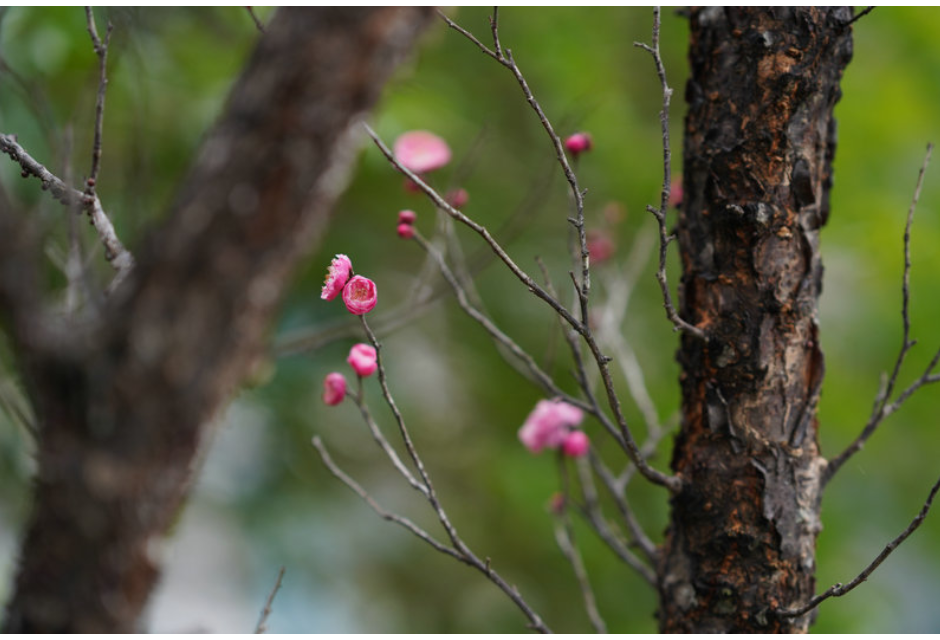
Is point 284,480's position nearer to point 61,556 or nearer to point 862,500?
point 862,500

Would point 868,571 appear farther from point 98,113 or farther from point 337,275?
point 98,113

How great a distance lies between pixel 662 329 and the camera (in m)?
3.38

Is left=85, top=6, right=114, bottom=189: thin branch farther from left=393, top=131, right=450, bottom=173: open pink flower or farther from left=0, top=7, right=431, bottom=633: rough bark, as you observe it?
left=393, top=131, right=450, bottom=173: open pink flower

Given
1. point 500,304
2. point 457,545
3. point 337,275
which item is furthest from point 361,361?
point 500,304

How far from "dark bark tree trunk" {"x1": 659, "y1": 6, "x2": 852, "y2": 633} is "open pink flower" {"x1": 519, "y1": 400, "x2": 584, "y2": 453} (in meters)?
0.58

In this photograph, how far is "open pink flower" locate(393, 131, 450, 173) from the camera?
1910 mm

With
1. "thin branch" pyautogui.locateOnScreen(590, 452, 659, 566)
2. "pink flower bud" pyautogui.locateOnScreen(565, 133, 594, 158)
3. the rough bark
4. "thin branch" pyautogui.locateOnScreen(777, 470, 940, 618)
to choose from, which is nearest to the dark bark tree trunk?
"thin branch" pyautogui.locateOnScreen(777, 470, 940, 618)

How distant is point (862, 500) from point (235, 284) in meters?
3.42

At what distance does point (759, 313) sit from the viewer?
1.26 m

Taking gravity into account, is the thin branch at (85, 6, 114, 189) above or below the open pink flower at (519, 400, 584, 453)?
below

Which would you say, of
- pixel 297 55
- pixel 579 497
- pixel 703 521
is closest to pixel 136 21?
pixel 297 55

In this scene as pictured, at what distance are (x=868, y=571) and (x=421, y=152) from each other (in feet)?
4.44

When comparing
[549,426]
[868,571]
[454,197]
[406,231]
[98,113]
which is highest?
[454,197]

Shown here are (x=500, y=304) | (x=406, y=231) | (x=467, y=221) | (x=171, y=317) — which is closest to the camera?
(x=171, y=317)
